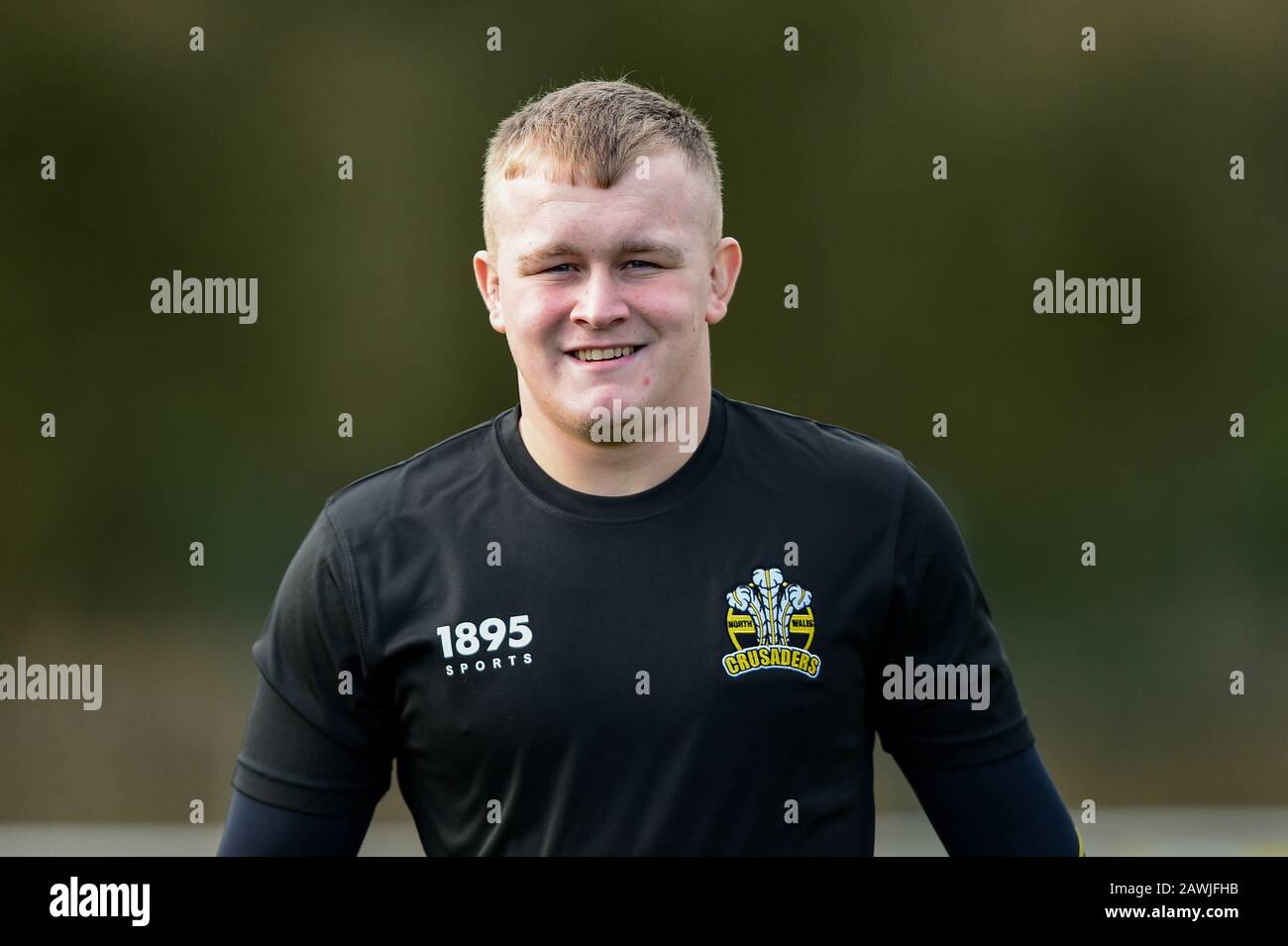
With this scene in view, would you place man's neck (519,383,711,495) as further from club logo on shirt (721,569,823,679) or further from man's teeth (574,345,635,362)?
club logo on shirt (721,569,823,679)

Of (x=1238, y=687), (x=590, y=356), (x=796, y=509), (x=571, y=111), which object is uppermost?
(x=571, y=111)

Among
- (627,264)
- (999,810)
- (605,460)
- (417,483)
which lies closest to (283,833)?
(417,483)

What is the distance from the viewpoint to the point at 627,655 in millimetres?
2467

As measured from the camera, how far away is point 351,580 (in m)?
2.54

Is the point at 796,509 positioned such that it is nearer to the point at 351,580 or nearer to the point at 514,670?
the point at 514,670

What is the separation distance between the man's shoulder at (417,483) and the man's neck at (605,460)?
14 cm

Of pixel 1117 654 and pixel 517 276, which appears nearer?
pixel 517 276

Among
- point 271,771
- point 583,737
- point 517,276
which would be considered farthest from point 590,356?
point 271,771

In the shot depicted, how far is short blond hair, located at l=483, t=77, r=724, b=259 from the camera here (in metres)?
2.53

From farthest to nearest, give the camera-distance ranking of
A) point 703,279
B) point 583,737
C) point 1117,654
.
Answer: point 1117,654 < point 703,279 < point 583,737

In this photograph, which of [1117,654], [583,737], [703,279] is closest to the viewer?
[583,737]

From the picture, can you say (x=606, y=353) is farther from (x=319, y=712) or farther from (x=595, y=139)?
(x=319, y=712)

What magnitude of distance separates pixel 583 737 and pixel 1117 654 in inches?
166

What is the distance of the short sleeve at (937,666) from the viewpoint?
256 centimetres
